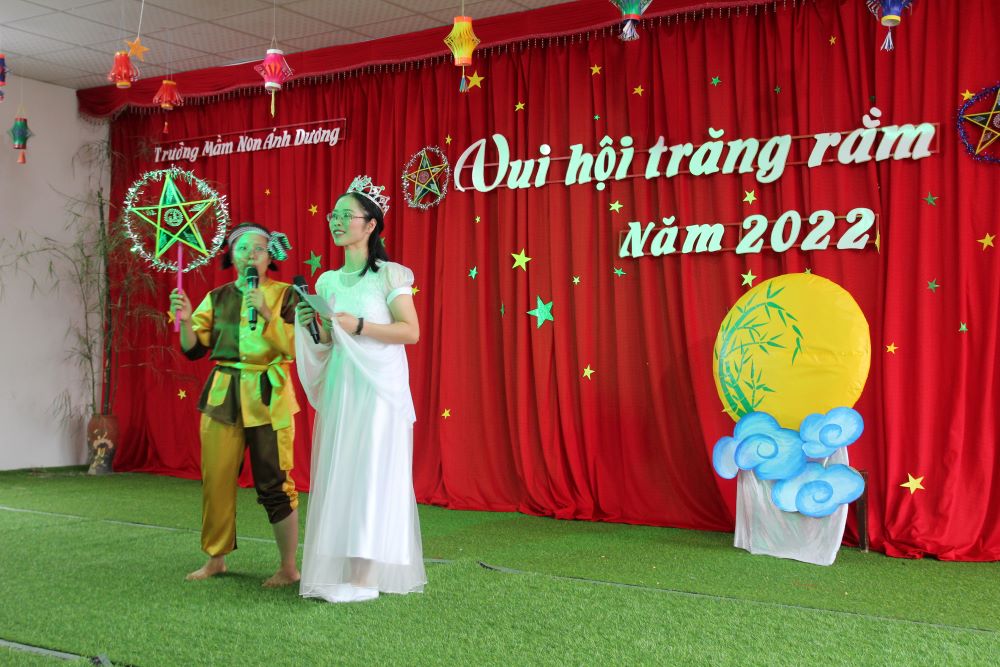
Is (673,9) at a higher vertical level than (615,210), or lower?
higher

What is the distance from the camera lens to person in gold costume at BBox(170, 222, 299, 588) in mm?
4027

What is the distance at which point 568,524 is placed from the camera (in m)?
5.69

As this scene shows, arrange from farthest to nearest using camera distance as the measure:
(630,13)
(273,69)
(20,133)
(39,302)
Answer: (39,302)
(20,133)
(273,69)
(630,13)

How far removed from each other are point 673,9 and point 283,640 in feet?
13.4

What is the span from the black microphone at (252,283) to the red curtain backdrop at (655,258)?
2.38m

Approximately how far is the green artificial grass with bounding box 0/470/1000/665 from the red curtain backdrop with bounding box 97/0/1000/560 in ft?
1.70

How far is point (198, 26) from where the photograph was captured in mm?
6543

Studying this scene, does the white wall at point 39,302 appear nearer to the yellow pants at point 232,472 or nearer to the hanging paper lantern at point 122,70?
the hanging paper lantern at point 122,70

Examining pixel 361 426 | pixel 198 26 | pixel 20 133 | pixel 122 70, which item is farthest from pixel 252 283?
pixel 20 133

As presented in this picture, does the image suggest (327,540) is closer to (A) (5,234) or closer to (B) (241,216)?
(B) (241,216)

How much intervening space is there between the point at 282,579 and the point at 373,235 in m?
1.39

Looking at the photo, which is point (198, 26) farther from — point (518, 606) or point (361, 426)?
point (518, 606)

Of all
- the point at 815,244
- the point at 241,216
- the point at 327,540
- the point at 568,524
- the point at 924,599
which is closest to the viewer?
the point at 327,540

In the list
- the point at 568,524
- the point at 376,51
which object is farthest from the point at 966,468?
the point at 376,51
